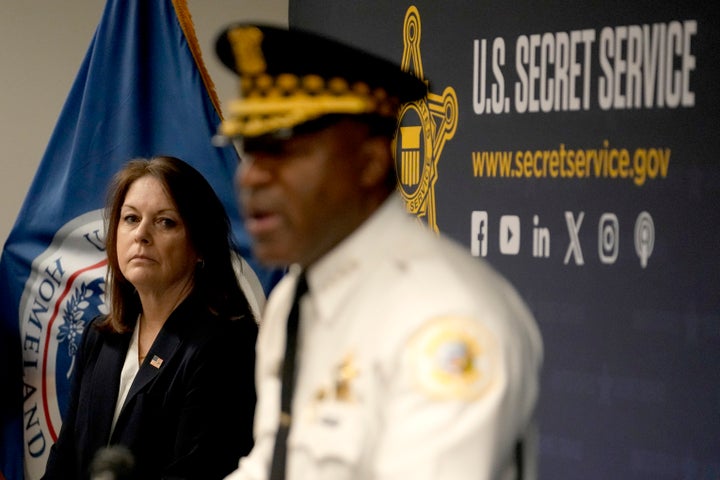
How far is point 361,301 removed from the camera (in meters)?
1.25

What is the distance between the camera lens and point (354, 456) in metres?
1.16

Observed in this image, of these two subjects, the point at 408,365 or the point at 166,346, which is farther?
the point at 166,346

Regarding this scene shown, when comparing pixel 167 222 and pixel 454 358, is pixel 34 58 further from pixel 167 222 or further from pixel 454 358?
pixel 454 358

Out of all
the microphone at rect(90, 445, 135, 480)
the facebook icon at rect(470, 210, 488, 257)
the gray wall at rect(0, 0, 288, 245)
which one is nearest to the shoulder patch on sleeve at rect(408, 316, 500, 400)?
the microphone at rect(90, 445, 135, 480)

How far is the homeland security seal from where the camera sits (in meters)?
3.44

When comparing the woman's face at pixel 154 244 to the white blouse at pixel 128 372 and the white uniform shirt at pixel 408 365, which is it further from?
the white uniform shirt at pixel 408 365

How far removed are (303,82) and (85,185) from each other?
2.27m

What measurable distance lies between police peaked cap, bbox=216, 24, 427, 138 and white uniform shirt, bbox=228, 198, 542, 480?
12 cm

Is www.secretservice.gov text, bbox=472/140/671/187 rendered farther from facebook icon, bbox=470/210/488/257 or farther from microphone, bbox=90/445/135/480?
microphone, bbox=90/445/135/480

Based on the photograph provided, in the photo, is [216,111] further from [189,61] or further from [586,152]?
[586,152]

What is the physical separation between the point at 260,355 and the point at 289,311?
4.6 inches

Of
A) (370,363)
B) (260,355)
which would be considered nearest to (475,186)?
(260,355)

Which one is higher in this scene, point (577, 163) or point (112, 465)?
point (577, 163)

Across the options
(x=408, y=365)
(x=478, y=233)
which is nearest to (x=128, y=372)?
(x=478, y=233)
